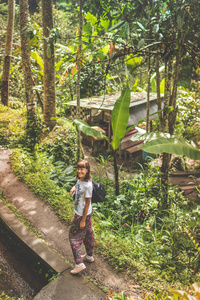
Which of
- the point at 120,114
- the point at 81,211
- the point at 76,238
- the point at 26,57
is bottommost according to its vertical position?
the point at 76,238

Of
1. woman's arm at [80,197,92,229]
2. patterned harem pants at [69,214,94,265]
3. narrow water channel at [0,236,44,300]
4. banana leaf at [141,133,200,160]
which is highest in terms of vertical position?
banana leaf at [141,133,200,160]

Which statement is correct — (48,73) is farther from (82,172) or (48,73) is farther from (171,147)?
(82,172)

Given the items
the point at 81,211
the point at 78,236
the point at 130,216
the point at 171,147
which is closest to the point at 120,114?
the point at 171,147

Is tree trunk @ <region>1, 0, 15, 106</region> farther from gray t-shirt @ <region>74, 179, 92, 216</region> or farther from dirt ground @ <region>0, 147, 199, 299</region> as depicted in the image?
gray t-shirt @ <region>74, 179, 92, 216</region>

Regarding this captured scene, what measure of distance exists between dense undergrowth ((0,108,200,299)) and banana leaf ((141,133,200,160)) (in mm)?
1036

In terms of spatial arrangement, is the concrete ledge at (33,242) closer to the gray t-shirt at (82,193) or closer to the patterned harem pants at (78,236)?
the patterned harem pants at (78,236)

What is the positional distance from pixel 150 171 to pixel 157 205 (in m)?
1.37

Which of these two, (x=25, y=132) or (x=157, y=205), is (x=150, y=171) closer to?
(x=157, y=205)

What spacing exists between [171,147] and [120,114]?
1.48 meters

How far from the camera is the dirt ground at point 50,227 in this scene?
2832 mm

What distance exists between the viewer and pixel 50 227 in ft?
12.4

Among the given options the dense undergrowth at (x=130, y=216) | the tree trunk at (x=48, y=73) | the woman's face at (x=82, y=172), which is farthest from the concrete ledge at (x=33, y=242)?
the tree trunk at (x=48, y=73)

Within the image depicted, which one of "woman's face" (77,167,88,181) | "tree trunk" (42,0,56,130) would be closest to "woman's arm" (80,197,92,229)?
"woman's face" (77,167,88,181)

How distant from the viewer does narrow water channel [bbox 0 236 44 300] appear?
2.95 m
